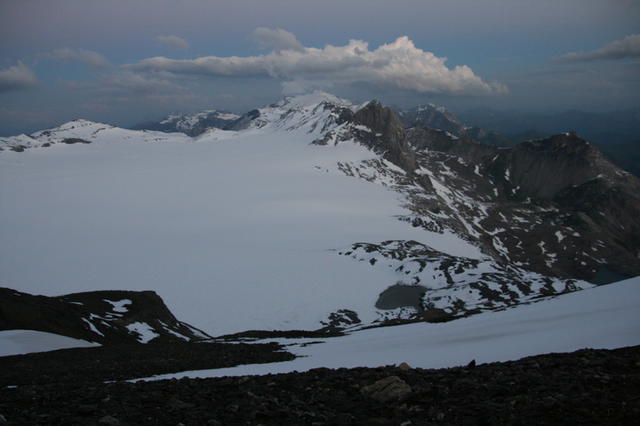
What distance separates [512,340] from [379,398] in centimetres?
1146

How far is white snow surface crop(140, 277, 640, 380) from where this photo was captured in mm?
16531

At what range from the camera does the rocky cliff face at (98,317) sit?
3409 cm

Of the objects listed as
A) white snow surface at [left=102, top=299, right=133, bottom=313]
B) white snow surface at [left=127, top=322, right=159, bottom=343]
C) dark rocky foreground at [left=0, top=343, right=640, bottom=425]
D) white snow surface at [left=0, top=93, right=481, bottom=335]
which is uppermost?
white snow surface at [left=0, top=93, right=481, bottom=335]

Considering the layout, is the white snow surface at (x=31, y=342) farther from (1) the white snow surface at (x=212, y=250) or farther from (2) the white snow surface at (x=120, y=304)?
(1) the white snow surface at (x=212, y=250)

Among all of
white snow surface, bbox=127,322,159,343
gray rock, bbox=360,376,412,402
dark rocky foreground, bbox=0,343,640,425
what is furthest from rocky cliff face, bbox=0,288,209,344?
gray rock, bbox=360,376,412,402

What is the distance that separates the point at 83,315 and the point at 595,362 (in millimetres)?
42508

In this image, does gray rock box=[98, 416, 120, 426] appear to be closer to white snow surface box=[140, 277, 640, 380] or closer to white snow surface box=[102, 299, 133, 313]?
white snow surface box=[140, 277, 640, 380]

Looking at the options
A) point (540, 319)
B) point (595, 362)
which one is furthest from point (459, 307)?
point (595, 362)

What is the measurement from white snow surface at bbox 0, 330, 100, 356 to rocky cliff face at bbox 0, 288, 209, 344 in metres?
2.33

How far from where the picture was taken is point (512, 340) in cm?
1955

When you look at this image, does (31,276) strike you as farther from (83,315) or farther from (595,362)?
(595,362)

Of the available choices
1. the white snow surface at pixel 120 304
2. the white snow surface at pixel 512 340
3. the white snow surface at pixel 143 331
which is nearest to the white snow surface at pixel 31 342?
the white snow surface at pixel 143 331

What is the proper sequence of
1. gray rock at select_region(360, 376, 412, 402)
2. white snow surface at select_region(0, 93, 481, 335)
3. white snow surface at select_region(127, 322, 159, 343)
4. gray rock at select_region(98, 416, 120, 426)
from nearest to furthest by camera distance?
gray rock at select_region(98, 416, 120, 426)
gray rock at select_region(360, 376, 412, 402)
white snow surface at select_region(127, 322, 159, 343)
white snow surface at select_region(0, 93, 481, 335)

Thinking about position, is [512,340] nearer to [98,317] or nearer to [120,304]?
[98,317]
